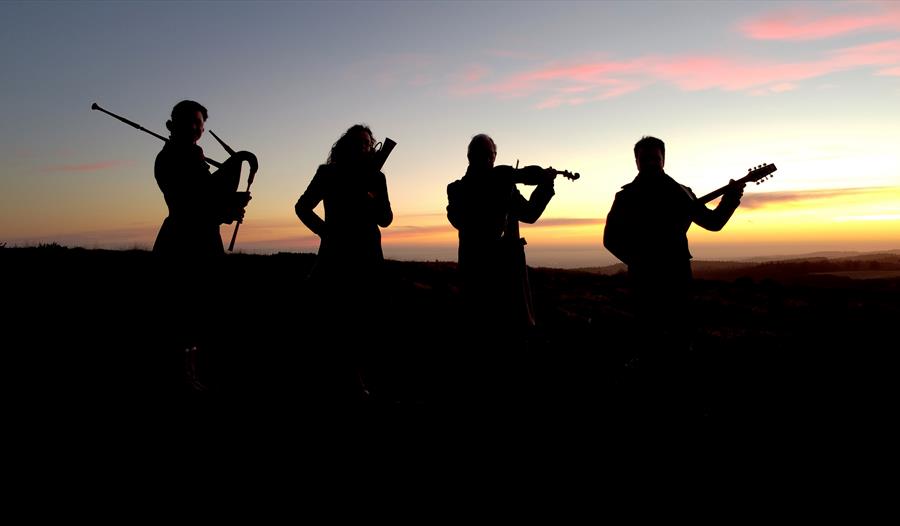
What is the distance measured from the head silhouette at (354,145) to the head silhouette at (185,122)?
133 cm

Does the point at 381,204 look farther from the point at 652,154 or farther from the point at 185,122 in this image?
the point at 652,154

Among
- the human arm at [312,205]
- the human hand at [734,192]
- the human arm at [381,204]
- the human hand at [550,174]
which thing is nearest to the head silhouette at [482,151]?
the human hand at [550,174]

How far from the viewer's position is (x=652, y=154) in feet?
19.0

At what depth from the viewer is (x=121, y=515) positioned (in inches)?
140

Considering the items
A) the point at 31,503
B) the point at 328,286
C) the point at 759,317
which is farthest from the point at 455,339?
the point at 759,317

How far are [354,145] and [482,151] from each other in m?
1.30

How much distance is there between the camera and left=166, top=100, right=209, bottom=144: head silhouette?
5531 millimetres

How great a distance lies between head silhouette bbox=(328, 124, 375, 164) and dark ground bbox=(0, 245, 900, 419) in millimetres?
1340

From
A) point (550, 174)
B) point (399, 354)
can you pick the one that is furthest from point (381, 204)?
point (399, 354)

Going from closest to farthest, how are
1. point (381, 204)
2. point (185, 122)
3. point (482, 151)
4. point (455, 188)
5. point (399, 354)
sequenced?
point (185, 122) → point (381, 204) → point (482, 151) → point (455, 188) → point (399, 354)

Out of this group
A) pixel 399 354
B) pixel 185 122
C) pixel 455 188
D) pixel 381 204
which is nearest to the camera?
pixel 185 122

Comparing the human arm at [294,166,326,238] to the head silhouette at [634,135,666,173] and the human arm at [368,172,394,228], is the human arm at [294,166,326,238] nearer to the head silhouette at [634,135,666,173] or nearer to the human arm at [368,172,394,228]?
the human arm at [368,172,394,228]

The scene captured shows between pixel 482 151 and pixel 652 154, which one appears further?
pixel 482 151

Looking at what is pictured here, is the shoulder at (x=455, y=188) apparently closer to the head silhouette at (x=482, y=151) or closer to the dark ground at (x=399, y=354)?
the head silhouette at (x=482, y=151)
